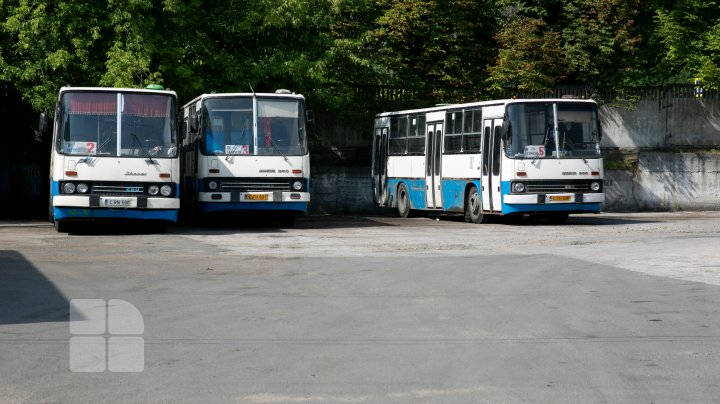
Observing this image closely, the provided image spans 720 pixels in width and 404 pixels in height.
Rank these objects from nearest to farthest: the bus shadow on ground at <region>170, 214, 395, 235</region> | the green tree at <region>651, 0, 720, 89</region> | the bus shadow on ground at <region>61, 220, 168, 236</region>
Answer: the bus shadow on ground at <region>61, 220, 168, 236</region> → the bus shadow on ground at <region>170, 214, 395, 235</region> → the green tree at <region>651, 0, 720, 89</region>

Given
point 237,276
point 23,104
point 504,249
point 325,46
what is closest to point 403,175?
point 325,46

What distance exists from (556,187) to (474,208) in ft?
8.68

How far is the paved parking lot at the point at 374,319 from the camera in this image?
839 cm

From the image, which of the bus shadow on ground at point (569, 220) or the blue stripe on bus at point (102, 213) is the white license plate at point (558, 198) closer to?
the bus shadow on ground at point (569, 220)

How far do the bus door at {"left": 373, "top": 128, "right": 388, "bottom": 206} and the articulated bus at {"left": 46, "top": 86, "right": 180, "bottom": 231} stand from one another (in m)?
13.2

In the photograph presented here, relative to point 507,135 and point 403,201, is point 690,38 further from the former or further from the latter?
point 507,135

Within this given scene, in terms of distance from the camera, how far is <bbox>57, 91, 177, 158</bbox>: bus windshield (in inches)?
983

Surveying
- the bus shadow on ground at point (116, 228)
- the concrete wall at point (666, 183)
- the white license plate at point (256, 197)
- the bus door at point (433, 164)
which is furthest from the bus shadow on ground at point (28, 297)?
the concrete wall at point (666, 183)

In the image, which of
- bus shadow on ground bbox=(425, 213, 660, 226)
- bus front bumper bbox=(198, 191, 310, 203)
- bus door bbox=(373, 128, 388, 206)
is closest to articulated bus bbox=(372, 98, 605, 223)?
bus shadow on ground bbox=(425, 213, 660, 226)

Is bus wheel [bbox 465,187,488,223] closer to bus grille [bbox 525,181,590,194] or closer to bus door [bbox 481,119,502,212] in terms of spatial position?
bus door [bbox 481,119,502,212]

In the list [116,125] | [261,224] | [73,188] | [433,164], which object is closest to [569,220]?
[433,164]

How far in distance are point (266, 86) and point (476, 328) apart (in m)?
25.6

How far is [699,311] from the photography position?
41.5 feet

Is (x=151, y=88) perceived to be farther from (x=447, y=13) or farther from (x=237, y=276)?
(x=447, y=13)
